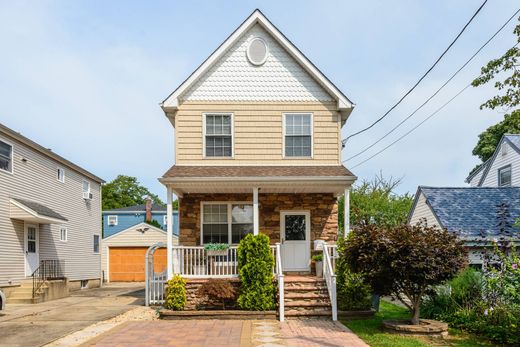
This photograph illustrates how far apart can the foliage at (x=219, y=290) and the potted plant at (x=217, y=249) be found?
0.87 metres

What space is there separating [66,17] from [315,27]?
21.1ft

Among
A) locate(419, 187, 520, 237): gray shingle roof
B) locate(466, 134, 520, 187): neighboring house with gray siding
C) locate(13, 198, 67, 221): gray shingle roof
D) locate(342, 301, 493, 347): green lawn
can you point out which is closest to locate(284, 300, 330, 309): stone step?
locate(342, 301, 493, 347): green lawn

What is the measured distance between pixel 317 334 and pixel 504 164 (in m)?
17.1

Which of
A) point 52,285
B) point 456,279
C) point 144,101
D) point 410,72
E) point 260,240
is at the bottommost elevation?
point 52,285

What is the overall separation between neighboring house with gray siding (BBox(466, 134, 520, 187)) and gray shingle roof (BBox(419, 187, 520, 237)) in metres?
5.49

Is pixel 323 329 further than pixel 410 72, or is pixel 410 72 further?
pixel 410 72

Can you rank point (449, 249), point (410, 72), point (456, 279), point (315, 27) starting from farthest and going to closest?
point (410, 72), point (315, 27), point (456, 279), point (449, 249)

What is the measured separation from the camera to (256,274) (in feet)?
37.3

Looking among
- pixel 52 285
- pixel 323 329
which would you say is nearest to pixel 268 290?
pixel 323 329

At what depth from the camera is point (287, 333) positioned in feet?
29.6

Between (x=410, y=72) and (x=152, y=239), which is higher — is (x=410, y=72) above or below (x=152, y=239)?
above

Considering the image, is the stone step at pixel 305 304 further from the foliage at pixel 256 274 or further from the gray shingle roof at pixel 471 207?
the gray shingle roof at pixel 471 207

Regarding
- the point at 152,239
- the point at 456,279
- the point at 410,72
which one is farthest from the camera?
the point at 152,239

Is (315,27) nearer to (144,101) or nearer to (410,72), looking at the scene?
(410,72)
